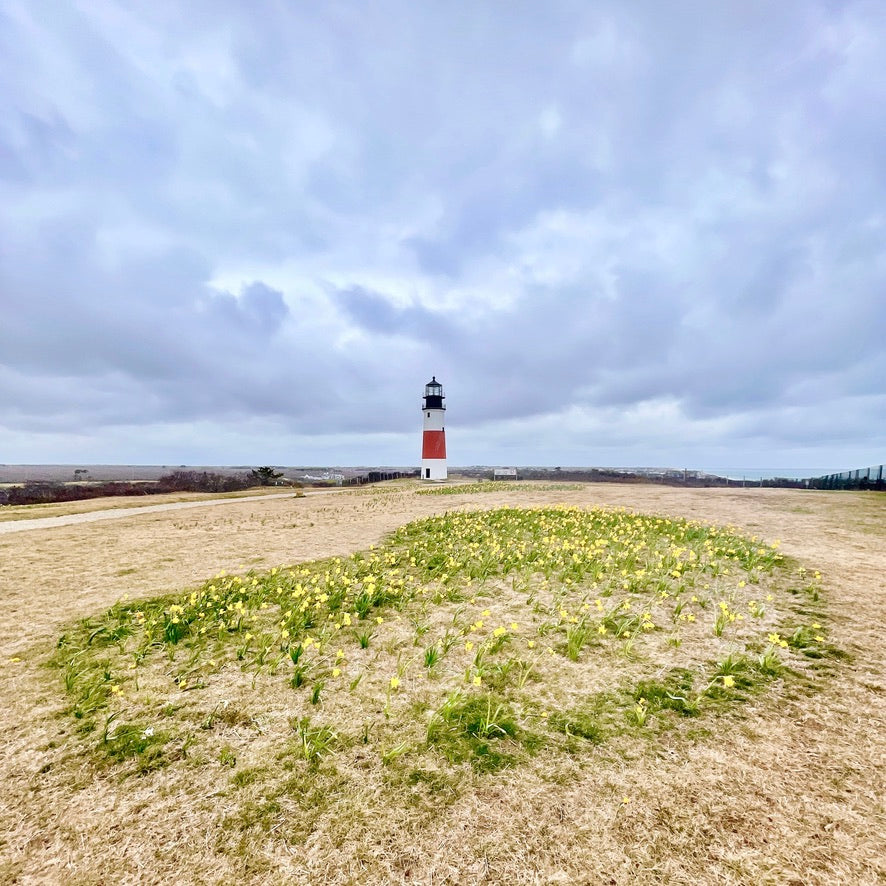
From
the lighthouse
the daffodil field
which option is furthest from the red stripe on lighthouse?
the daffodil field

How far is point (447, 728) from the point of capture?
425 cm

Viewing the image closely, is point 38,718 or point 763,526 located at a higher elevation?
point 763,526

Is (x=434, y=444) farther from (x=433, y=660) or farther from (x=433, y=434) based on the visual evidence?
(x=433, y=660)

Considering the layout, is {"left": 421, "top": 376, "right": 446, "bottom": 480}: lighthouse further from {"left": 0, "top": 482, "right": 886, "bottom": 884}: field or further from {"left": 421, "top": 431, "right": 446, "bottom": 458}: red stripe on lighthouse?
{"left": 0, "top": 482, "right": 886, "bottom": 884}: field

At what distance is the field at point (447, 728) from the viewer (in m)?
2.99

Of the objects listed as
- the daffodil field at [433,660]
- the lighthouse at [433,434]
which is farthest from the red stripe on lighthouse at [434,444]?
the daffodil field at [433,660]

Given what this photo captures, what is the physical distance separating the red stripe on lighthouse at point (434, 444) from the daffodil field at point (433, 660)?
4257 centimetres

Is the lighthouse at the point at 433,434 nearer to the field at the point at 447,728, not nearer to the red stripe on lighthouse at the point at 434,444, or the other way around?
the red stripe on lighthouse at the point at 434,444

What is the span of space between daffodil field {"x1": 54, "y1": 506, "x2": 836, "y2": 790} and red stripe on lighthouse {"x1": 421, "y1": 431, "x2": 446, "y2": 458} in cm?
4257

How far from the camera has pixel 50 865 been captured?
291cm

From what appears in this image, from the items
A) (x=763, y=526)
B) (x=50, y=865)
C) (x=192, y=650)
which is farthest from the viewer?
(x=763, y=526)

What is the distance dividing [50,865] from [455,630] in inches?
186

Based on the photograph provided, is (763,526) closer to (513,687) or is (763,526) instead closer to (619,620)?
(619,620)

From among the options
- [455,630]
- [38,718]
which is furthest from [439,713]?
[38,718]
